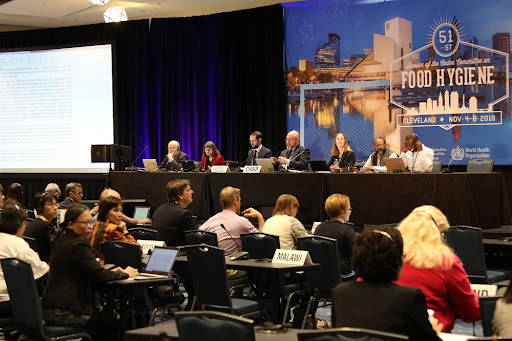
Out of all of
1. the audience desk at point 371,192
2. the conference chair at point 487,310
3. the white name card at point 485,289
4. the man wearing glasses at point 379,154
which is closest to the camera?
the conference chair at point 487,310

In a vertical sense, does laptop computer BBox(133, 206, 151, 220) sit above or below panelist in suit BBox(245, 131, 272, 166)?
below

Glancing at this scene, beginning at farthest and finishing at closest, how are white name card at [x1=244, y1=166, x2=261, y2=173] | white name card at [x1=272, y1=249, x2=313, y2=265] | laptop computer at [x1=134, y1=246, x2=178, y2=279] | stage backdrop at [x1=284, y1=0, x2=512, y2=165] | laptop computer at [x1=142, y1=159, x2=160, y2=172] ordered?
stage backdrop at [x1=284, y1=0, x2=512, y2=165]
laptop computer at [x1=142, y1=159, x2=160, y2=172]
white name card at [x1=244, y1=166, x2=261, y2=173]
white name card at [x1=272, y1=249, x2=313, y2=265]
laptop computer at [x1=134, y1=246, x2=178, y2=279]

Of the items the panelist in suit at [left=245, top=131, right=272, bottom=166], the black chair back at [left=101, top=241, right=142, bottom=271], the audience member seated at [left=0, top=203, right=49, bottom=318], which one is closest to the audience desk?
the panelist in suit at [left=245, top=131, right=272, bottom=166]

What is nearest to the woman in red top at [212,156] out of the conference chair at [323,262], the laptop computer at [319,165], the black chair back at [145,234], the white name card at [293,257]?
the laptop computer at [319,165]

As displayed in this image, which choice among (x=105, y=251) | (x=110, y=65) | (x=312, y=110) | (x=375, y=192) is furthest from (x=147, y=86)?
(x=105, y=251)

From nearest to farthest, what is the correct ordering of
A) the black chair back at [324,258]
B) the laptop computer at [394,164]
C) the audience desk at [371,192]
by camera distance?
the black chair back at [324,258] < the audience desk at [371,192] < the laptop computer at [394,164]

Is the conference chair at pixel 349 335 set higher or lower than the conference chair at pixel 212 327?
higher

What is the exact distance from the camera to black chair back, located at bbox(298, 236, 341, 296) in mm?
5734

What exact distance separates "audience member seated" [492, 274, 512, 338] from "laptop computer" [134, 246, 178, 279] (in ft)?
8.09

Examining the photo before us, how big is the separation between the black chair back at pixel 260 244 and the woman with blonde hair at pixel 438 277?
2.29 m

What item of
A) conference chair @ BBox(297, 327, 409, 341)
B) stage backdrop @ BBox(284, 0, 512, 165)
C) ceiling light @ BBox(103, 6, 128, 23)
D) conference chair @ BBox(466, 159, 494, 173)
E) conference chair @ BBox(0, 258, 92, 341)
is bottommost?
conference chair @ BBox(0, 258, 92, 341)

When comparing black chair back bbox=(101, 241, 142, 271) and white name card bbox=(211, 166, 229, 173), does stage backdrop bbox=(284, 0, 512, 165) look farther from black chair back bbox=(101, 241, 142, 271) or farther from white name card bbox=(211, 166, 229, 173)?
black chair back bbox=(101, 241, 142, 271)

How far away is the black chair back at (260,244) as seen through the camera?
583cm

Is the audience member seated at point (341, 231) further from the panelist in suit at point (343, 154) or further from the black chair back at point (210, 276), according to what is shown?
the panelist in suit at point (343, 154)
